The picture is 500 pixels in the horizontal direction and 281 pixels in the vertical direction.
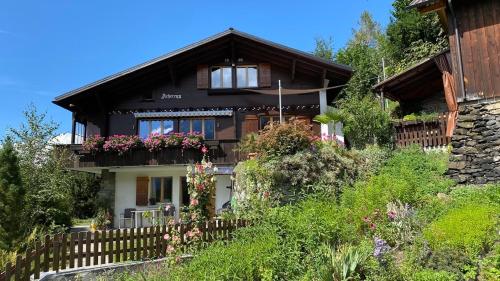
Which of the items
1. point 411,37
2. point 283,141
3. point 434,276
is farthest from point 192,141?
point 411,37

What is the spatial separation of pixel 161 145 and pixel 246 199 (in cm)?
782

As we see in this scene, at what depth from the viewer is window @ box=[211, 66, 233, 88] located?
760 inches

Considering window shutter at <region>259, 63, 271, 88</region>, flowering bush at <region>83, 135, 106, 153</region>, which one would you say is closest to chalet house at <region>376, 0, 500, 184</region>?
window shutter at <region>259, 63, 271, 88</region>

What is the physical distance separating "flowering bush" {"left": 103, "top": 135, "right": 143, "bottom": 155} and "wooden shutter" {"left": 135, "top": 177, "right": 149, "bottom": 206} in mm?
2502

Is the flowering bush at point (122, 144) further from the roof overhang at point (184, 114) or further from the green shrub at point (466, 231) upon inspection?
the green shrub at point (466, 231)

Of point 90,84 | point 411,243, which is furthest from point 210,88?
point 411,243

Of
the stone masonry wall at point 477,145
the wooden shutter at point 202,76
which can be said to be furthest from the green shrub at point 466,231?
the wooden shutter at point 202,76

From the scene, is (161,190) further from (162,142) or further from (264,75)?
(264,75)

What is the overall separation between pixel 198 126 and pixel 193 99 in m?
1.27

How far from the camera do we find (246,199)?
10.4 metres

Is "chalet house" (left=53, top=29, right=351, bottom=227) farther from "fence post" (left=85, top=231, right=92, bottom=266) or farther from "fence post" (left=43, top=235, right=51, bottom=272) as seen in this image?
"fence post" (left=43, top=235, right=51, bottom=272)

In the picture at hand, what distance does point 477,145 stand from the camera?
1077 cm

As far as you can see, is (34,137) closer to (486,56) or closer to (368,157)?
(368,157)

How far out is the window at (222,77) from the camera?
19.3m
